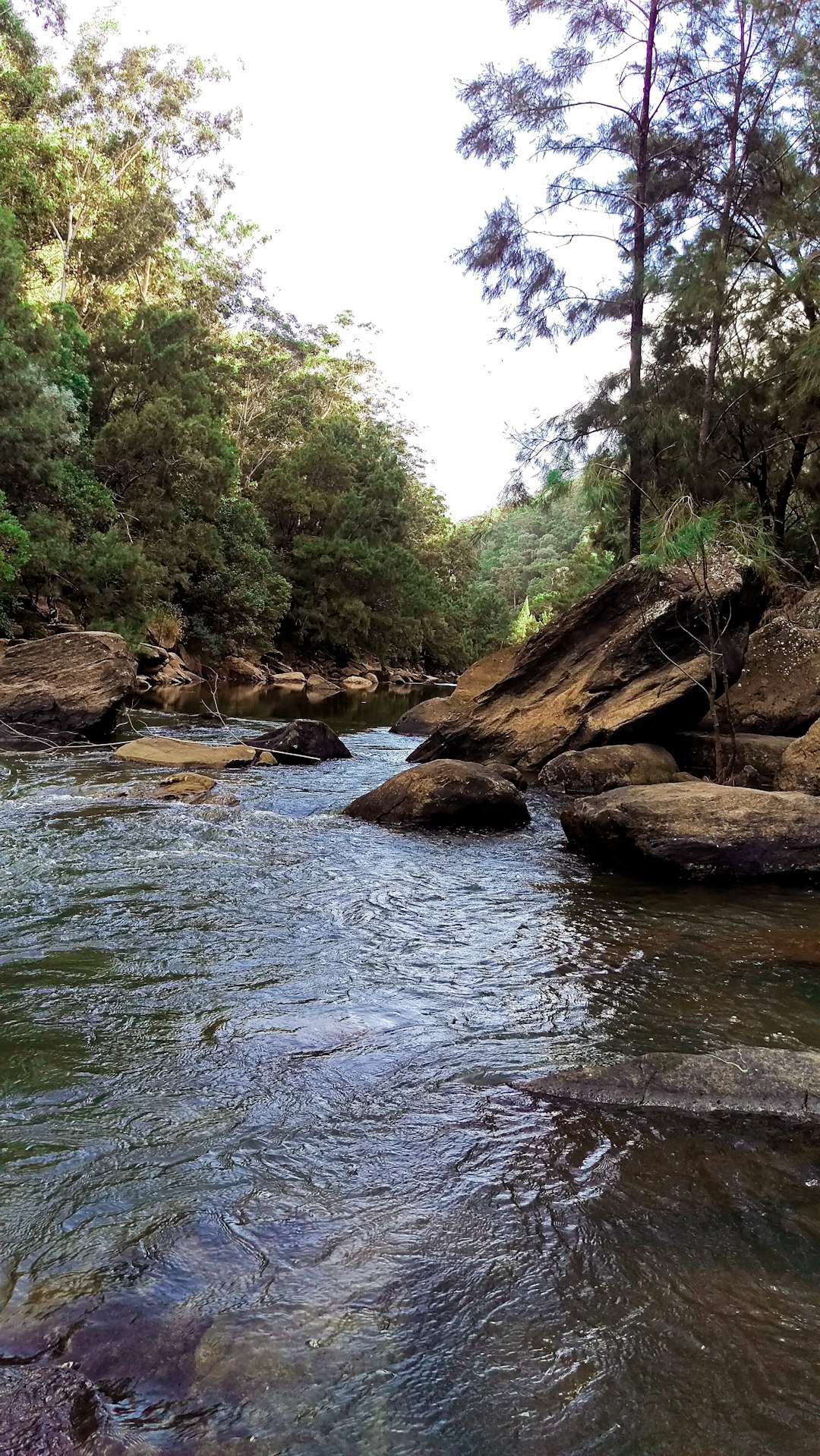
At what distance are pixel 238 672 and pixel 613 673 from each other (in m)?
22.4

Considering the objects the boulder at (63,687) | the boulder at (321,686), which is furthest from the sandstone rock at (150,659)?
the boulder at (63,687)

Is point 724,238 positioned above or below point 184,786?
above

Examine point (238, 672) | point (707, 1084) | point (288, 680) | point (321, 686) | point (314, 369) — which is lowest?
point (707, 1084)

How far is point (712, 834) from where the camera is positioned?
23.3 feet

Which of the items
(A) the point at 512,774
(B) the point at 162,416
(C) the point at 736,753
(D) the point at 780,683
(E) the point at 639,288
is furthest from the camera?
(B) the point at 162,416

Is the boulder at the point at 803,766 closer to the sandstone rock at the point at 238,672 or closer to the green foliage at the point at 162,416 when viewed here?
the green foliage at the point at 162,416

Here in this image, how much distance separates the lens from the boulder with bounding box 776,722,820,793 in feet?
28.4

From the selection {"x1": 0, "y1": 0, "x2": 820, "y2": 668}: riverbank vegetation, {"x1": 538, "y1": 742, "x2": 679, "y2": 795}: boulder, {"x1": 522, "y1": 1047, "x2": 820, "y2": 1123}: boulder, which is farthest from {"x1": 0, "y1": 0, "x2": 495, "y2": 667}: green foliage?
{"x1": 522, "y1": 1047, "x2": 820, "y2": 1123}: boulder

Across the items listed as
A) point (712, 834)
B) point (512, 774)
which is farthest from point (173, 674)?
point (712, 834)

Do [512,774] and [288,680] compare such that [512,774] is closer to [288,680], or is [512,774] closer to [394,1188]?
[394,1188]

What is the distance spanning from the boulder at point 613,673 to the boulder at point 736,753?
32cm

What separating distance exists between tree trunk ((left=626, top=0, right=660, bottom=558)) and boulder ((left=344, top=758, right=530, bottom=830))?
22.1 ft

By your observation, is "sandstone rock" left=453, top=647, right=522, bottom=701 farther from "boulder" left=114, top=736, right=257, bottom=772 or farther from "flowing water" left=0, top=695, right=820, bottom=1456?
"flowing water" left=0, top=695, right=820, bottom=1456

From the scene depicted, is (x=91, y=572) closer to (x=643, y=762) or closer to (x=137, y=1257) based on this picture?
(x=643, y=762)
